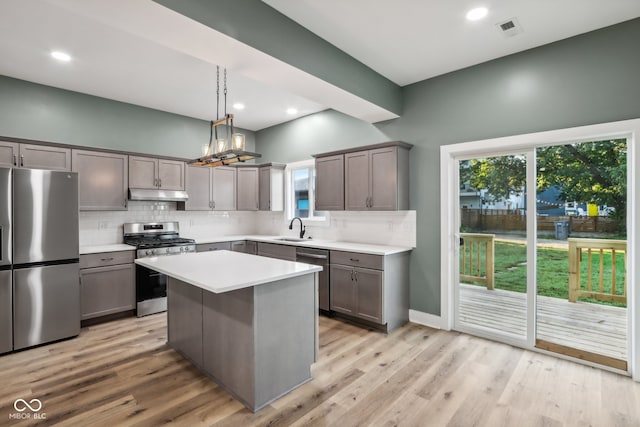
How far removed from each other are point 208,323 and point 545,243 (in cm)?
326

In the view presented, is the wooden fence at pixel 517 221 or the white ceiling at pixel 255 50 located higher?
the white ceiling at pixel 255 50

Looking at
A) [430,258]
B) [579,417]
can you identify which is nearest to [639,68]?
[430,258]

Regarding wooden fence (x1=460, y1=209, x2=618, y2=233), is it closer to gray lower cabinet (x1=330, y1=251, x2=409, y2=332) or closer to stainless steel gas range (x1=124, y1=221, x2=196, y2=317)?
gray lower cabinet (x1=330, y1=251, x2=409, y2=332)

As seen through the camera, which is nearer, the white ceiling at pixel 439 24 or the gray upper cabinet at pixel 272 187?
the white ceiling at pixel 439 24

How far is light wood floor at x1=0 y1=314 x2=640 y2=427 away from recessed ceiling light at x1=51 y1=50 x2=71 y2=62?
2.92m

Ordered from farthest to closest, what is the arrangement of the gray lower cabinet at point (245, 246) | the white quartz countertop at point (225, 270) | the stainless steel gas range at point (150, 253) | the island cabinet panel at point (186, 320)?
the gray lower cabinet at point (245, 246), the stainless steel gas range at point (150, 253), the island cabinet panel at point (186, 320), the white quartz countertop at point (225, 270)

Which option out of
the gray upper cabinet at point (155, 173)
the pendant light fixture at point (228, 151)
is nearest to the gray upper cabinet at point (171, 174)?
the gray upper cabinet at point (155, 173)

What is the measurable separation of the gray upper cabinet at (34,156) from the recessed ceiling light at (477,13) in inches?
179

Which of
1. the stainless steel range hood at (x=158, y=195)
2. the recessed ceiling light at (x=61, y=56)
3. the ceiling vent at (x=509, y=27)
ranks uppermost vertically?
the recessed ceiling light at (x=61, y=56)

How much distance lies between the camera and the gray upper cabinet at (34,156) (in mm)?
3541

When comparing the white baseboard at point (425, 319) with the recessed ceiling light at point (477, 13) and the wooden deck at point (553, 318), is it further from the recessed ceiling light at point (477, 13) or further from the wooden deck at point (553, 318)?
the recessed ceiling light at point (477, 13)

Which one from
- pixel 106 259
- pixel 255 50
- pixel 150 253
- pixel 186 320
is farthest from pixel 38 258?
pixel 255 50

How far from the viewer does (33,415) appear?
85.9 inches

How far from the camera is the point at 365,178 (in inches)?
162
